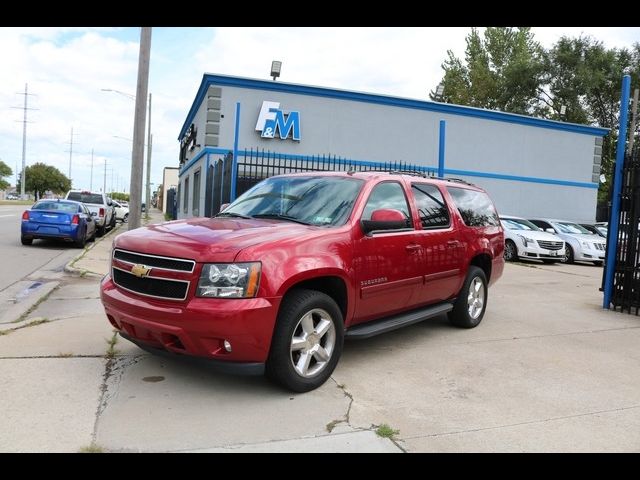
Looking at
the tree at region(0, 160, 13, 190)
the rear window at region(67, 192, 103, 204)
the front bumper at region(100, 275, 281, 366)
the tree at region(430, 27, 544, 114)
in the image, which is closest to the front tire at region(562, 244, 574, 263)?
the front bumper at region(100, 275, 281, 366)

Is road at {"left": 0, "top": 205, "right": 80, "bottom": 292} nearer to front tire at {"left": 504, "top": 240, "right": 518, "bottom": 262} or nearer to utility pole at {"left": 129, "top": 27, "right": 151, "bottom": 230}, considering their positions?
utility pole at {"left": 129, "top": 27, "right": 151, "bottom": 230}

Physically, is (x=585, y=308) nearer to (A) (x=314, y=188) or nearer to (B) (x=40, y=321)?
(A) (x=314, y=188)

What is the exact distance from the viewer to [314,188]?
17.1ft

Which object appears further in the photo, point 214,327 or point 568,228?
point 568,228

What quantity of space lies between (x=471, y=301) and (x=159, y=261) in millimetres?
3987

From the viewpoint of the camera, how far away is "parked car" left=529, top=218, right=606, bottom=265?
1616cm

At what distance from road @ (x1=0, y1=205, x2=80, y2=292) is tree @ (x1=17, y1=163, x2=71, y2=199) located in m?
105

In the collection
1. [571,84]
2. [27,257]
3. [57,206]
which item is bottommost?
[27,257]

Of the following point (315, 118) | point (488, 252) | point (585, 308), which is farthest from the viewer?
point (315, 118)

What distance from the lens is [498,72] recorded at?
43250 mm

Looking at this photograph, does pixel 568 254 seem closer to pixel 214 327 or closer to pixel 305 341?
pixel 305 341

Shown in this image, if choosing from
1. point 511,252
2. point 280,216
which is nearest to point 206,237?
point 280,216
